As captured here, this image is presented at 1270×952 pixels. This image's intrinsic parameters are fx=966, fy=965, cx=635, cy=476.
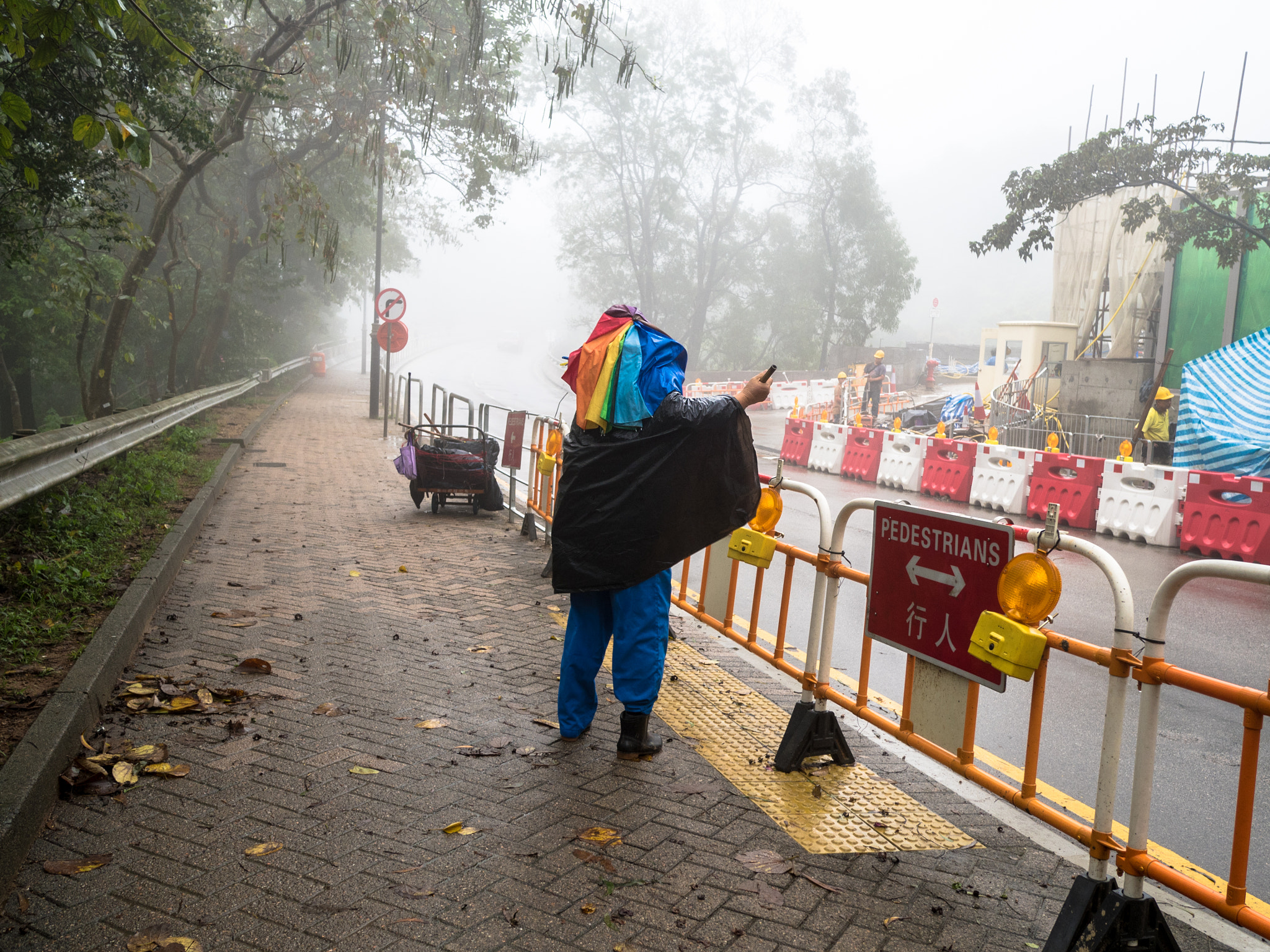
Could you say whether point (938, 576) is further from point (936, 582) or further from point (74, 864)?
point (74, 864)

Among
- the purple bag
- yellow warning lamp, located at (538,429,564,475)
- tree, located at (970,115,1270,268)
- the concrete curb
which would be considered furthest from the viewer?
tree, located at (970,115,1270,268)

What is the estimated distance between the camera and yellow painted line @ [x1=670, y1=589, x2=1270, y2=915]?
3.51 m

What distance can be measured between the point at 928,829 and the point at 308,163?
88.6 feet

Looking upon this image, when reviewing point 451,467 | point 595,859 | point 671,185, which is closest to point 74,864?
point 595,859

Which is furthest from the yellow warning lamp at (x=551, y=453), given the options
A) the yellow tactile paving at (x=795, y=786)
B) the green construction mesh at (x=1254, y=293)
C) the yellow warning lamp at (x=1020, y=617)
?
the green construction mesh at (x=1254, y=293)

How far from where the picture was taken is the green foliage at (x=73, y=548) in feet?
16.5

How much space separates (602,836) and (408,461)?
7960mm

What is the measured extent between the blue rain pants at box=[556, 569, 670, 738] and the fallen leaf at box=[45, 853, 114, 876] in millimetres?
1914

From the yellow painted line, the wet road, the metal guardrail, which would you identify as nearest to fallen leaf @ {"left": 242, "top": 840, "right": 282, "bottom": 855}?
the metal guardrail

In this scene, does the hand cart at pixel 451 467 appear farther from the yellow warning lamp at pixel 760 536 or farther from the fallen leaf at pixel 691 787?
the fallen leaf at pixel 691 787

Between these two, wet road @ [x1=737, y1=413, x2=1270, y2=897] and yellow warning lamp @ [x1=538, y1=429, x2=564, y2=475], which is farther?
yellow warning lamp @ [x1=538, y1=429, x2=564, y2=475]

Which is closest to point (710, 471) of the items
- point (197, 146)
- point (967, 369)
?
point (197, 146)

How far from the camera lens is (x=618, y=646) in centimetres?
430

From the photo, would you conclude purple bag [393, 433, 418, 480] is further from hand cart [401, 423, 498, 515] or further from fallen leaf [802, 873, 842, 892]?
fallen leaf [802, 873, 842, 892]
